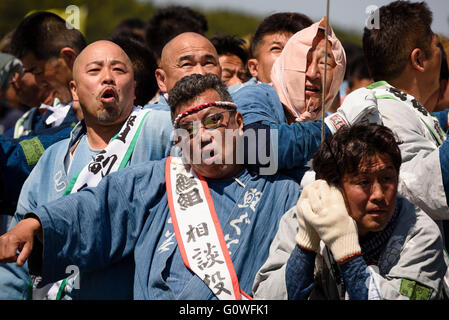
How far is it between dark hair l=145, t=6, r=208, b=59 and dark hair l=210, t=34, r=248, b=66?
98 centimetres

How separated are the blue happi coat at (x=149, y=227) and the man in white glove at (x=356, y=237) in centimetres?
29

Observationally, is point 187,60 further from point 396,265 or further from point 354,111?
point 396,265

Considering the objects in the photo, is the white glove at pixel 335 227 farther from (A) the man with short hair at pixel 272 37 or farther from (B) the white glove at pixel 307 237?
(A) the man with short hair at pixel 272 37

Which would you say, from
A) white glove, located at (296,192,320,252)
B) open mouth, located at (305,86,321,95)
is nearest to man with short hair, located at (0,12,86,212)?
open mouth, located at (305,86,321,95)

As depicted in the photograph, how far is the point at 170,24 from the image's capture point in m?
7.77

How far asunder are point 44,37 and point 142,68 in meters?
0.94

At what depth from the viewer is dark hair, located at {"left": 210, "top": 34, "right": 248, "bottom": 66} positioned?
661 cm

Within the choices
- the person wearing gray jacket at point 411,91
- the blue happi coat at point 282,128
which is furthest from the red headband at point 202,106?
the person wearing gray jacket at point 411,91

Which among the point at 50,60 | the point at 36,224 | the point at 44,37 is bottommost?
the point at 36,224

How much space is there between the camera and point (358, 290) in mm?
3424

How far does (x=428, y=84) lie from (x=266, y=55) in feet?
4.64

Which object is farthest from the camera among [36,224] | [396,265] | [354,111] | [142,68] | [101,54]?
[142,68]

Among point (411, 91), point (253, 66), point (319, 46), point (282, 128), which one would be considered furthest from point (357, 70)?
point (282, 128)

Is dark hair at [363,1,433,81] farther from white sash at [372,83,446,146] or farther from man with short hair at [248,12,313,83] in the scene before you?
man with short hair at [248,12,313,83]
